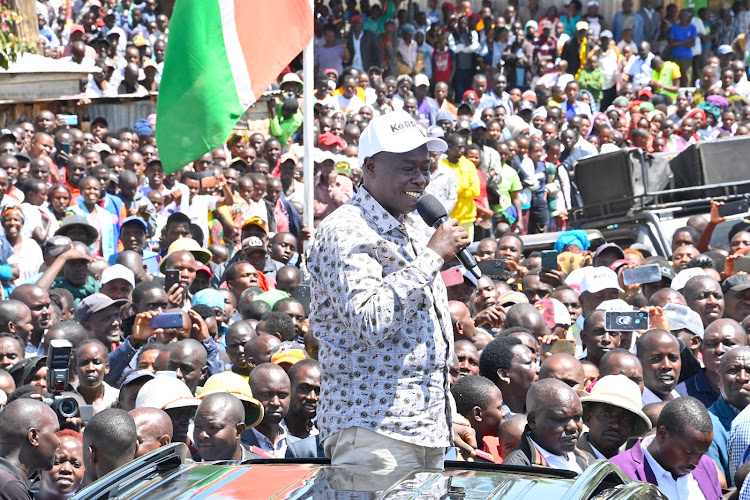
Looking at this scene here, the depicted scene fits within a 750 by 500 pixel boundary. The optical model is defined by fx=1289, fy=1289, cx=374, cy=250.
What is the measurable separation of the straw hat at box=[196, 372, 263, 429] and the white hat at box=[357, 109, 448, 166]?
104 inches

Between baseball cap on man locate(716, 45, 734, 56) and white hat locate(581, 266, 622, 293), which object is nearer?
white hat locate(581, 266, 622, 293)

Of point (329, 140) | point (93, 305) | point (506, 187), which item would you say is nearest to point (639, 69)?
point (506, 187)

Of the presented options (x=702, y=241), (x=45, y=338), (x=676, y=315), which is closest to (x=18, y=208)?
(x=45, y=338)

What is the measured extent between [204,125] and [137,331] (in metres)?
1.33

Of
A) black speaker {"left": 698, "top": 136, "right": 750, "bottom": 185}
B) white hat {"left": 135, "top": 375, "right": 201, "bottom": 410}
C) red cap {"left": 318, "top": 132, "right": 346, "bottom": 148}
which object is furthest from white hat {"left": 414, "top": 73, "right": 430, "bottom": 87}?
white hat {"left": 135, "top": 375, "right": 201, "bottom": 410}

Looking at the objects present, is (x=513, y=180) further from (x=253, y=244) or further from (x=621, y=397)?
(x=621, y=397)

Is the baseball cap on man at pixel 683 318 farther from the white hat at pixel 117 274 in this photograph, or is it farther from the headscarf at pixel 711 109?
the headscarf at pixel 711 109

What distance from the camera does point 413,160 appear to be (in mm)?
3998

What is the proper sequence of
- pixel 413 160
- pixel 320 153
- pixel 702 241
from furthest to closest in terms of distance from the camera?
pixel 320 153 < pixel 702 241 < pixel 413 160

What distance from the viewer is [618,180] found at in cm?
1238

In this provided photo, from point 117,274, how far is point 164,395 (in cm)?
291

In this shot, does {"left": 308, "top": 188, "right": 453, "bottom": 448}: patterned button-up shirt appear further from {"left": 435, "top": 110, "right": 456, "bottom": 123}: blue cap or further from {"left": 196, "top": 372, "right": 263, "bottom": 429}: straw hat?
{"left": 435, "top": 110, "right": 456, "bottom": 123}: blue cap

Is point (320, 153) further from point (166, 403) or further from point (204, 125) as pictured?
point (166, 403)

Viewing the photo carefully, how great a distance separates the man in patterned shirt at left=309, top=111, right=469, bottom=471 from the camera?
3.75 metres
